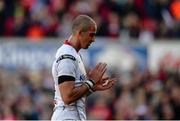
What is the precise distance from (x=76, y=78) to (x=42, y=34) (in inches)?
460

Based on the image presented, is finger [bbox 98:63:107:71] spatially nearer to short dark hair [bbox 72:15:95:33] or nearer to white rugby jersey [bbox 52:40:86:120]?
white rugby jersey [bbox 52:40:86:120]

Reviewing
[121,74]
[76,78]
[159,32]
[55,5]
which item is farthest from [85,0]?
[76,78]

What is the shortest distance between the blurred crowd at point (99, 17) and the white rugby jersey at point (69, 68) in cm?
1095

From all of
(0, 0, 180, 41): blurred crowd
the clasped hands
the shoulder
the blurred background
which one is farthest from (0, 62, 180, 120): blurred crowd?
the shoulder

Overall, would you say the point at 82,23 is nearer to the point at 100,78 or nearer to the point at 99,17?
the point at 100,78

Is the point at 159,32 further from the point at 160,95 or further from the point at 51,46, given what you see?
the point at 160,95

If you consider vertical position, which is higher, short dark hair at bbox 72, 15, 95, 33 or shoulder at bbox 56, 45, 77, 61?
short dark hair at bbox 72, 15, 95, 33

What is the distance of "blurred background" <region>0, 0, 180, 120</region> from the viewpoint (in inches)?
640

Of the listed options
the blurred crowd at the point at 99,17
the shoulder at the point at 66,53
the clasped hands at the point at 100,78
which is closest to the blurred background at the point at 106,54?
the blurred crowd at the point at 99,17

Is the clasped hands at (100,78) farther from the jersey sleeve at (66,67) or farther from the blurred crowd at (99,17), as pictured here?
the blurred crowd at (99,17)

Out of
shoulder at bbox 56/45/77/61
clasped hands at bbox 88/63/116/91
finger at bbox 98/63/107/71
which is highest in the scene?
shoulder at bbox 56/45/77/61

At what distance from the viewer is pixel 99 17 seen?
20797mm

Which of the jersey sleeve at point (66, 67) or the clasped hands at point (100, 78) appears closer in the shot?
the jersey sleeve at point (66, 67)

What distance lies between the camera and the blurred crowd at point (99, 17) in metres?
20.6
